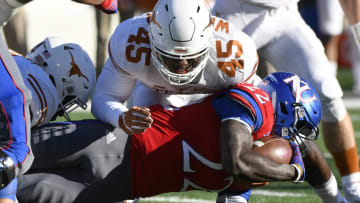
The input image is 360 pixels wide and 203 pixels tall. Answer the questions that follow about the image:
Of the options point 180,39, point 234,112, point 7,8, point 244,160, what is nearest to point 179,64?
point 180,39

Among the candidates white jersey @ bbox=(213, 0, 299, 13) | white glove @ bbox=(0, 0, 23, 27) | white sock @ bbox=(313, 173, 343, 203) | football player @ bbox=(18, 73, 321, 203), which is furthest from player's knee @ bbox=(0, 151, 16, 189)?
white jersey @ bbox=(213, 0, 299, 13)

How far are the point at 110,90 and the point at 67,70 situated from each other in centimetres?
25

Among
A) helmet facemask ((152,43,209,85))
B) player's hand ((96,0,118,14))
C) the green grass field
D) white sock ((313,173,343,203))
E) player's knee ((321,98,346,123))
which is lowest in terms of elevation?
the green grass field

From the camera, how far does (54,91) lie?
2.98 m

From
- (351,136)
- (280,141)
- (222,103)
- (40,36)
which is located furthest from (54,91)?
(40,36)

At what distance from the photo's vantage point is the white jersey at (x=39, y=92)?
2.82 metres

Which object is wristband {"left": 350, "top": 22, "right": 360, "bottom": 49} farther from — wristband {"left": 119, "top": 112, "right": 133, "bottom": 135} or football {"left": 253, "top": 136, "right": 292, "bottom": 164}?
wristband {"left": 119, "top": 112, "right": 133, "bottom": 135}

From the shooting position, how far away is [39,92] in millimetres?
2861

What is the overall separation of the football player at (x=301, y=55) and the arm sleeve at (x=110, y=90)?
2.85 feet

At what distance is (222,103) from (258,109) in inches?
6.1

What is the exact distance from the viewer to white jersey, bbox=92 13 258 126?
2.91m

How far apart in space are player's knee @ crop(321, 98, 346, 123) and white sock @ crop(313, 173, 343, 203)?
475 millimetres

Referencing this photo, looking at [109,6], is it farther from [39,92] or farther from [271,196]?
[271,196]

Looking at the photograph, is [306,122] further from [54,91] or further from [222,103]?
[54,91]
